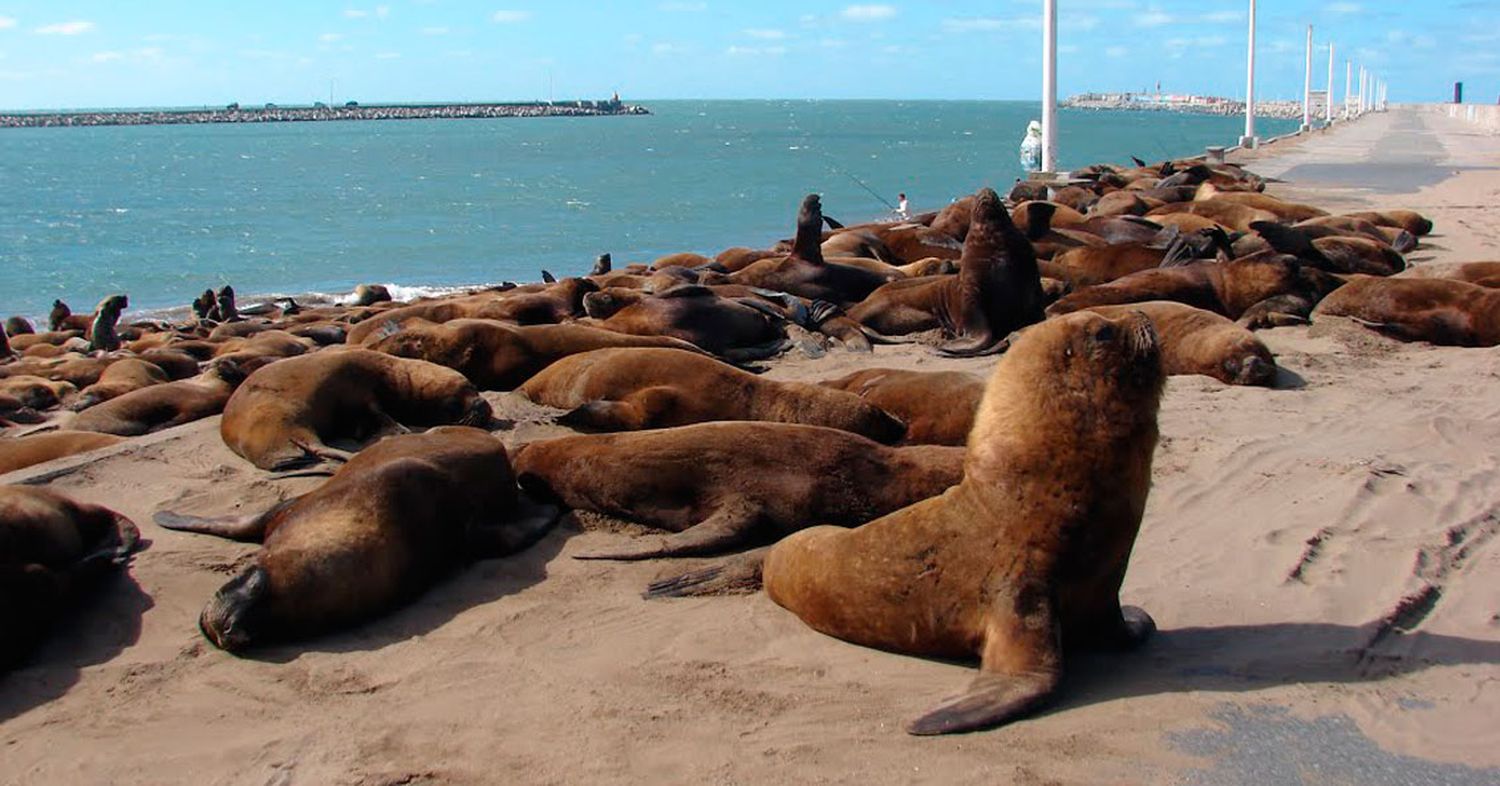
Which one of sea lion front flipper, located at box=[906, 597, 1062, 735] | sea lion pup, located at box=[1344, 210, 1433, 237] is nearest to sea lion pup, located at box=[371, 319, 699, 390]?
sea lion front flipper, located at box=[906, 597, 1062, 735]

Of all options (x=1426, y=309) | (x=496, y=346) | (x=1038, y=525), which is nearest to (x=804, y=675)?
(x=1038, y=525)

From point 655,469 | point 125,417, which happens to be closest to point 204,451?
point 125,417

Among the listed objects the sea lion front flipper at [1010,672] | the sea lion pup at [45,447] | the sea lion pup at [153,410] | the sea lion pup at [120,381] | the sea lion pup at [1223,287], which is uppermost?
the sea lion pup at [1223,287]

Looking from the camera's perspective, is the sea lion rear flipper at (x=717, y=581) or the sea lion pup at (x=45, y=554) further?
the sea lion rear flipper at (x=717, y=581)

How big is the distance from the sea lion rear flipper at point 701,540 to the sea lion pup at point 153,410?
4.24 m

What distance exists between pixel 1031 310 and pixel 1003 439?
5905 mm

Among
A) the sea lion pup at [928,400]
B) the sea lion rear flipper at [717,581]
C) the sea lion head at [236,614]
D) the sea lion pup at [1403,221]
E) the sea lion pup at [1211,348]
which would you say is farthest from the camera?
the sea lion pup at [1403,221]

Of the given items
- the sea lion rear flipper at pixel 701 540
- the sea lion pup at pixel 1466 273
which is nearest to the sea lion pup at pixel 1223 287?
the sea lion pup at pixel 1466 273

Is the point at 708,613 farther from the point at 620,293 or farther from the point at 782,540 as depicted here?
the point at 620,293

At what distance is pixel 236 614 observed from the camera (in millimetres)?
4422

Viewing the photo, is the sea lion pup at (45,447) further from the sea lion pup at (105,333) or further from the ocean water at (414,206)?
the ocean water at (414,206)

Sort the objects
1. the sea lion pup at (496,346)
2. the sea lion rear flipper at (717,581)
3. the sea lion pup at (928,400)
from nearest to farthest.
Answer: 1. the sea lion rear flipper at (717,581)
2. the sea lion pup at (928,400)
3. the sea lion pup at (496,346)

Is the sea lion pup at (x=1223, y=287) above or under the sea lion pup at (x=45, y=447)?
above

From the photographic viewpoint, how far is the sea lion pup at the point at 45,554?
444 centimetres
